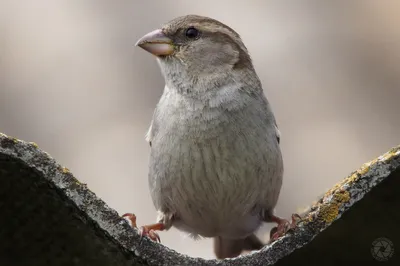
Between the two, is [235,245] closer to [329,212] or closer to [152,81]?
[329,212]

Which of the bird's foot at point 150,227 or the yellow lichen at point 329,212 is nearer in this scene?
the yellow lichen at point 329,212

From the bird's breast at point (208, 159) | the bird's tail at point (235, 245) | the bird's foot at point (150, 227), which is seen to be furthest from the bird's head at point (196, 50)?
the bird's tail at point (235, 245)

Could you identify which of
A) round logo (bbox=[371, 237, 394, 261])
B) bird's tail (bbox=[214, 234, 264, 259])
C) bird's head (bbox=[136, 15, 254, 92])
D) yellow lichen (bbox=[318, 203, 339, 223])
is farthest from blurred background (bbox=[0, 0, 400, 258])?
yellow lichen (bbox=[318, 203, 339, 223])

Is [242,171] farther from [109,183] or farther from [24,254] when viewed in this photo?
[109,183]

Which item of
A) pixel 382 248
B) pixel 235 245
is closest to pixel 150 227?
pixel 235 245

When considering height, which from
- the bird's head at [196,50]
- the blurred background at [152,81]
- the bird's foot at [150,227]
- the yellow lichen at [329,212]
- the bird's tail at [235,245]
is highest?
the blurred background at [152,81]

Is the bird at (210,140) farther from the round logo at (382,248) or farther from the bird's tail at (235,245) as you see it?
the round logo at (382,248)
